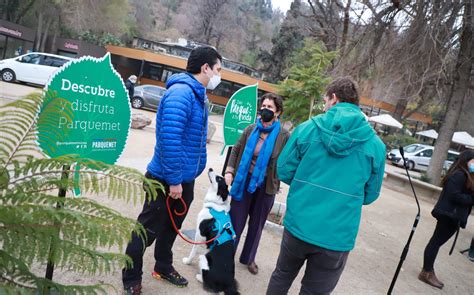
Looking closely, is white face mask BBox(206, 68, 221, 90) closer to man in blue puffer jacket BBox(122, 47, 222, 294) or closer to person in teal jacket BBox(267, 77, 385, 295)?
man in blue puffer jacket BBox(122, 47, 222, 294)

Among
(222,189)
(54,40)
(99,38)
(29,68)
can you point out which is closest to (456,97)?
(222,189)

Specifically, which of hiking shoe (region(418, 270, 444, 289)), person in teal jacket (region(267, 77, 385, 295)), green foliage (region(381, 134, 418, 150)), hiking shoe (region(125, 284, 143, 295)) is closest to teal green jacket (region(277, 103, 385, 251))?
person in teal jacket (region(267, 77, 385, 295))

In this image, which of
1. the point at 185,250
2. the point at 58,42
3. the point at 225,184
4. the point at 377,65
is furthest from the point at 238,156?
the point at 58,42

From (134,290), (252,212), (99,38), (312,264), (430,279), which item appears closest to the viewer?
(312,264)

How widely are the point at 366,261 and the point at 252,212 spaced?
237cm

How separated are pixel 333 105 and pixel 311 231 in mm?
887

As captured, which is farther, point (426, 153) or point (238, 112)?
point (426, 153)

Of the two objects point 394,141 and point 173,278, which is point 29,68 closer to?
point 173,278

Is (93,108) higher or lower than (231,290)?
higher

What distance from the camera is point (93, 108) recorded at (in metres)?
2.58

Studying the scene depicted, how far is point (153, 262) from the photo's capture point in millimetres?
3496

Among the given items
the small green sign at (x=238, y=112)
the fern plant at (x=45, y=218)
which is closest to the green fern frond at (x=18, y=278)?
the fern plant at (x=45, y=218)

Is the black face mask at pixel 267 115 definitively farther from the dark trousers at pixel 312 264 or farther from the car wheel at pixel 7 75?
the car wheel at pixel 7 75

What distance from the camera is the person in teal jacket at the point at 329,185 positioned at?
2205mm
